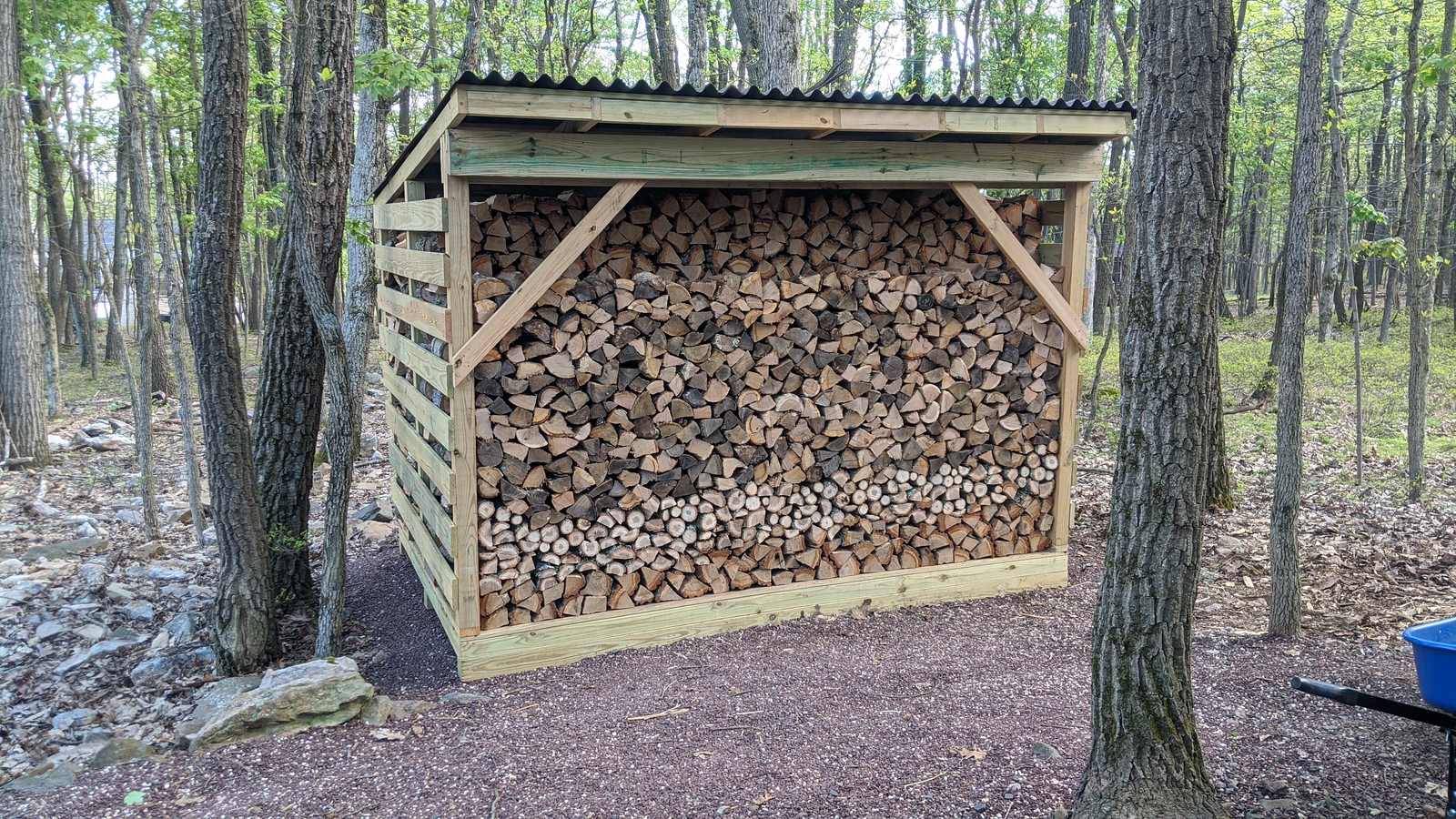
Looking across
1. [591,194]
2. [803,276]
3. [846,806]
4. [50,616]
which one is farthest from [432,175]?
[846,806]

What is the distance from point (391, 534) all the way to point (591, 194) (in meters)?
3.64

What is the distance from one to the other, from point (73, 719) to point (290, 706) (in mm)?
1489

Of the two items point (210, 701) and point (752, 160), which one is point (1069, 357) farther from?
point (210, 701)

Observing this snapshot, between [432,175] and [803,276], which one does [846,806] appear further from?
[432,175]

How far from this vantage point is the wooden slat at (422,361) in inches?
182

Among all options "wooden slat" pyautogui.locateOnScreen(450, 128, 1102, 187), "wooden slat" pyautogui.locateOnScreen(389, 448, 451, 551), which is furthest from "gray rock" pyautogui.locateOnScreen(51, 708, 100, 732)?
"wooden slat" pyautogui.locateOnScreen(450, 128, 1102, 187)

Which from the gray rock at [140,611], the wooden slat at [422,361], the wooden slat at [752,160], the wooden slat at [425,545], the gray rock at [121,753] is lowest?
the gray rock at [140,611]

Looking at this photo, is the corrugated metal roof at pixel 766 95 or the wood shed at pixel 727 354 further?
the wood shed at pixel 727 354

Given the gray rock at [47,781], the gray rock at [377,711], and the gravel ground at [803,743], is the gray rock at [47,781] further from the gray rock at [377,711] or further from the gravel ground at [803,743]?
the gray rock at [377,711]

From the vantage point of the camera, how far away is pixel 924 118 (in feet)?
15.6

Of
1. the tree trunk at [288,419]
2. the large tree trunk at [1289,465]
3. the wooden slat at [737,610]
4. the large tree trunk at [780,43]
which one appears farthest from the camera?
the large tree trunk at [780,43]

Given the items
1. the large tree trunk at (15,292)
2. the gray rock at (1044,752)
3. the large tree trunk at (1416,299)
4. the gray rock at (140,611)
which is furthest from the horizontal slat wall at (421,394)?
the large tree trunk at (1416,299)

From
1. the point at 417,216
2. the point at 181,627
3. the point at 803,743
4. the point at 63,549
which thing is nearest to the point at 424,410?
the point at 417,216

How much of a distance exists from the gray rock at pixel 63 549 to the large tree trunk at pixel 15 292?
2.80 metres
